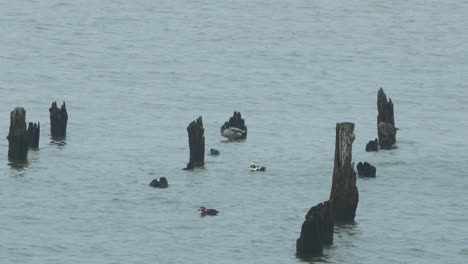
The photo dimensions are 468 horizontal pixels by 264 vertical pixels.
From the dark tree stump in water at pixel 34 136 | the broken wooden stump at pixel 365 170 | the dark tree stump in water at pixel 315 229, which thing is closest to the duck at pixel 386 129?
the broken wooden stump at pixel 365 170

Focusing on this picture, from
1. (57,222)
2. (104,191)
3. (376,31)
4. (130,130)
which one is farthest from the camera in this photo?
(376,31)

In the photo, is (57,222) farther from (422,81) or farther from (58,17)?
(58,17)

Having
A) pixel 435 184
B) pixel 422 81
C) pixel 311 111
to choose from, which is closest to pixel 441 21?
pixel 422 81

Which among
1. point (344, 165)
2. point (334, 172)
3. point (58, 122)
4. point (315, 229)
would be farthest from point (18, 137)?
point (315, 229)

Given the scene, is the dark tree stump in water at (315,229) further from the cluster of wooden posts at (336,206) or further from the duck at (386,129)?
the duck at (386,129)

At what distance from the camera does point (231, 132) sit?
204 feet

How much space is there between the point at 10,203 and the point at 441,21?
76.7 meters

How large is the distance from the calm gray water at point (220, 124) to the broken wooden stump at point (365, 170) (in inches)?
23.1

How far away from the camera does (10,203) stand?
4991cm

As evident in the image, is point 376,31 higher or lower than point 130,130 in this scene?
higher

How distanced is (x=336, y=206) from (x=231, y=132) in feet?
48.7

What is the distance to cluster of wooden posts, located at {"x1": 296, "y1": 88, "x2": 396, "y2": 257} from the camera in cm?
4341

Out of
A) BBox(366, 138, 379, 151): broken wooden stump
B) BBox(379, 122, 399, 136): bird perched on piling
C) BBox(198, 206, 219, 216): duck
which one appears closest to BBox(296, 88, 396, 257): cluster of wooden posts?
BBox(198, 206, 219, 216): duck

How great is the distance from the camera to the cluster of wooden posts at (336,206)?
43.4m
